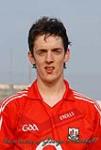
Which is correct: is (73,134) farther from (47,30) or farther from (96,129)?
(47,30)

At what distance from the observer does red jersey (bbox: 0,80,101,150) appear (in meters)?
3.32

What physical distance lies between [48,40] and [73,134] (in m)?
0.49

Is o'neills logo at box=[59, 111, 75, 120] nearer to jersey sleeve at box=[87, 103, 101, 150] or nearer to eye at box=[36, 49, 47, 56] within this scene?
jersey sleeve at box=[87, 103, 101, 150]

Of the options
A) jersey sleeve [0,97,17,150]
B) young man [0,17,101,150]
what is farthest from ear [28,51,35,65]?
jersey sleeve [0,97,17,150]

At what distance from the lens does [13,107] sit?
3.37 m

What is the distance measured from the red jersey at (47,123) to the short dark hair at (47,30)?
26cm

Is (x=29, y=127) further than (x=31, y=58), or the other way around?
(x=31, y=58)

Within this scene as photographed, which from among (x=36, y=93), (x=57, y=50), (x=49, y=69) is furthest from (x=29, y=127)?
(x=57, y=50)

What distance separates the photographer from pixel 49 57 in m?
3.31

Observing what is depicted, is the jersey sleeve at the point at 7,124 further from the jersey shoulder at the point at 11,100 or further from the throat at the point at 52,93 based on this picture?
the throat at the point at 52,93

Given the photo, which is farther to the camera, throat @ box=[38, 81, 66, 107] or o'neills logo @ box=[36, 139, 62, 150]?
throat @ box=[38, 81, 66, 107]

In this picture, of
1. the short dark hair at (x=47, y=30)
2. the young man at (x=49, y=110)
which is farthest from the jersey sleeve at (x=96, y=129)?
the short dark hair at (x=47, y=30)

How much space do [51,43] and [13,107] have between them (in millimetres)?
379

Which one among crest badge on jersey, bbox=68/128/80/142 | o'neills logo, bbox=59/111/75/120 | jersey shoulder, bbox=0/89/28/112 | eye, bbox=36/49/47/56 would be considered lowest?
crest badge on jersey, bbox=68/128/80/142
